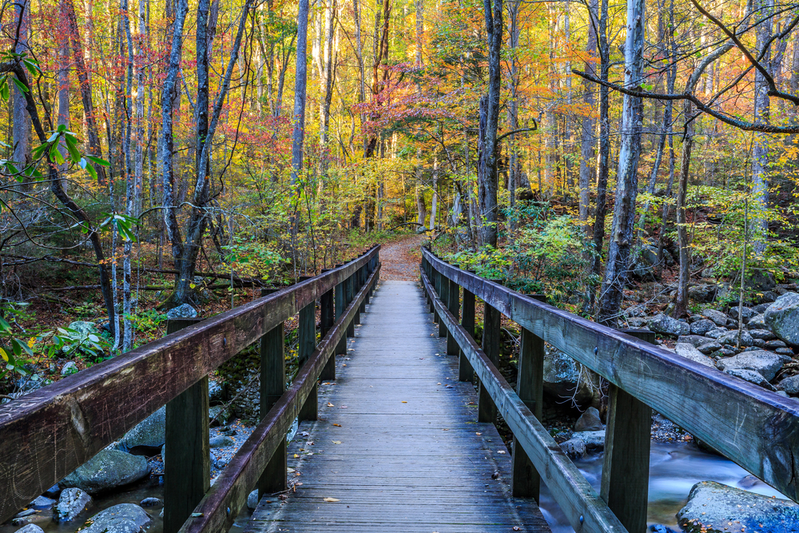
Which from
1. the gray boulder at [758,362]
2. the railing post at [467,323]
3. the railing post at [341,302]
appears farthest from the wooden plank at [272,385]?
the gray boulder at [758,362]

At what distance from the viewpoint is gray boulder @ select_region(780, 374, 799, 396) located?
8688 millimetres

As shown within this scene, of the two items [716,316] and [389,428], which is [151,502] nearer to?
[389,428]

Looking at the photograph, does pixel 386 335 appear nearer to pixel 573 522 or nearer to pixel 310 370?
pixel 310 370

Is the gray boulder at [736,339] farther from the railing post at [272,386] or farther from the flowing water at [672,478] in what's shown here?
the railing post at [272,386]

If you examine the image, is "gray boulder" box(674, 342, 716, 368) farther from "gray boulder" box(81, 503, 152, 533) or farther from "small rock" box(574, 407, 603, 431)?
"gray boulder" box(81, 503, 152, 533)

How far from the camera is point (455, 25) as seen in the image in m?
15.5

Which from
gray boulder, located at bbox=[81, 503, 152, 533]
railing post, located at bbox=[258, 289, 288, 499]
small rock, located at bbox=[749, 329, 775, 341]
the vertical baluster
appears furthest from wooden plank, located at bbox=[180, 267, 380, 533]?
small rock, located at bbox=[749, 329, 775, 341]

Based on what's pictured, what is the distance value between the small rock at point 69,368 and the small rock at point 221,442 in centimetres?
309

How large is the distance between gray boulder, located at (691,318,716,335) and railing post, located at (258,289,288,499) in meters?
12.5

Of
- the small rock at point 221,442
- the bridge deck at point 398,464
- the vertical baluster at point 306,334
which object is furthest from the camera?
the small rock at point 221,442

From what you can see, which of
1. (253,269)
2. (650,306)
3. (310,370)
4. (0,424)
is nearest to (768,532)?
(310,370)

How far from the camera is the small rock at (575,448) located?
7211 millimetres

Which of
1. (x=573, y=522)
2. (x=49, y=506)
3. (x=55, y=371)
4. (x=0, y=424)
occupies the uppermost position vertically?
(x=0, y=424)

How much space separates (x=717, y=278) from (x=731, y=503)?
14.2 m
